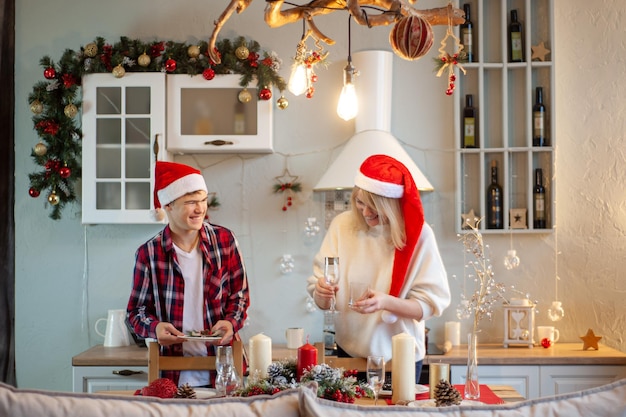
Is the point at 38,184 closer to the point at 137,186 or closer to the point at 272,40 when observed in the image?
the point at 137,186

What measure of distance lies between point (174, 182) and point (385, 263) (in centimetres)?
87

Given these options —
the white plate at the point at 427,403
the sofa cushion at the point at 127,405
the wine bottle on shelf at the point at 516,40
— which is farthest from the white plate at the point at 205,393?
the wine bottle on shelf at the point at 516,40

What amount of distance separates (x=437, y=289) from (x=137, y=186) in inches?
71.2

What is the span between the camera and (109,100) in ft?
13.2

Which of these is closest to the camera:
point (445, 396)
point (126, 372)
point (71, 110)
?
point (445, 396)

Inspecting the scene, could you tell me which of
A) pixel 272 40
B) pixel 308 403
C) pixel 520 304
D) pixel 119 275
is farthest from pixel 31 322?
pixel 308 403

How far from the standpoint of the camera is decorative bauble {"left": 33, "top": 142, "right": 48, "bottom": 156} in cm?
411

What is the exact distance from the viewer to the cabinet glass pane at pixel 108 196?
400 cm

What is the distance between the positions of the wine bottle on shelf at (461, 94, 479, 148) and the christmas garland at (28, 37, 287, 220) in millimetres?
951

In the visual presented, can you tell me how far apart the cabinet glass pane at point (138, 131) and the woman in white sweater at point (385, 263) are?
4.63ft

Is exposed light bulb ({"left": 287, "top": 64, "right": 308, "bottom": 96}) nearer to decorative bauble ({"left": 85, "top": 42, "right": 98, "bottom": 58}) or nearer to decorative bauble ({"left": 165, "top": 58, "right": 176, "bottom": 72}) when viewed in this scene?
decorative bauble ({"left": 165, "top": 58, "right": 176, "bottom": 72})

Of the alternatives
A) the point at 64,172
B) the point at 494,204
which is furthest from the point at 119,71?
the point at 494,204

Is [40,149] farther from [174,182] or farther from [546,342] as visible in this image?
[546,342]

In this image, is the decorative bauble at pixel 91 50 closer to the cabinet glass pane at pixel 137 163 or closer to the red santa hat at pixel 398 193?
the cabinet glass pane at pixel 137 163
